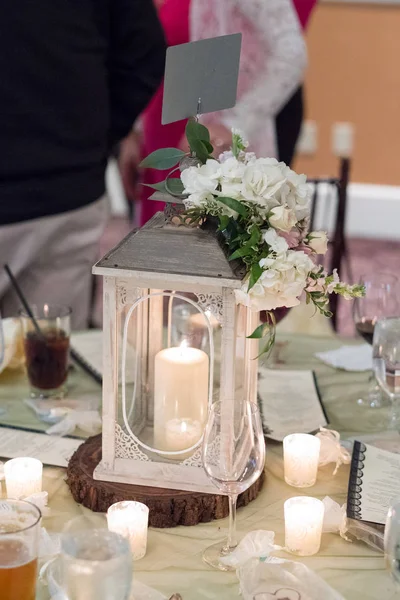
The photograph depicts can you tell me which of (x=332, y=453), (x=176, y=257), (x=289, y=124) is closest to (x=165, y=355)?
(x=176, y=257)

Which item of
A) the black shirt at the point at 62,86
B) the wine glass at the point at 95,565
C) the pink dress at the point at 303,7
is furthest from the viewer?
the pink dress at the point at 303,7

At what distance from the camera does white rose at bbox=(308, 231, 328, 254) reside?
1152 mm

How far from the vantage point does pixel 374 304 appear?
1.69 m

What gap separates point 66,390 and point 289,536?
2.05 ft

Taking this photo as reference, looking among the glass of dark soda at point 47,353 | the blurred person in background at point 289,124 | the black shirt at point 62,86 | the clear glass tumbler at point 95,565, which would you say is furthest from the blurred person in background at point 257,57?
the clear glass tumbler at point 95,565

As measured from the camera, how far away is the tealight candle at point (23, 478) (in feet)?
3.93

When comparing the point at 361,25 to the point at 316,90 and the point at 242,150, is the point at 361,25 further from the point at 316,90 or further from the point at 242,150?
the point at 242,150

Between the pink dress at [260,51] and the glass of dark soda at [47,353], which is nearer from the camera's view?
the glass of dark soda at [47,353]

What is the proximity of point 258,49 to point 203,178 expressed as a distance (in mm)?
1449

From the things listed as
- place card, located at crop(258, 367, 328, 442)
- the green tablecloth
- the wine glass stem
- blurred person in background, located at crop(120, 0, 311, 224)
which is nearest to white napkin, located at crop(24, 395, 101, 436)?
the green tablecloth

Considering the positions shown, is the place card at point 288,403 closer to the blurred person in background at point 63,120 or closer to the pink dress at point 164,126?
the blurred person in background at point 63,120

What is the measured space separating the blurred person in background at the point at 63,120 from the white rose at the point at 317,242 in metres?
1.13

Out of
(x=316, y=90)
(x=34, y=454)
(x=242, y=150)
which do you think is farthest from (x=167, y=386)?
(x=316, y=90)

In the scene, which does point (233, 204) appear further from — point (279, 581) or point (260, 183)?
point (279, 581)
